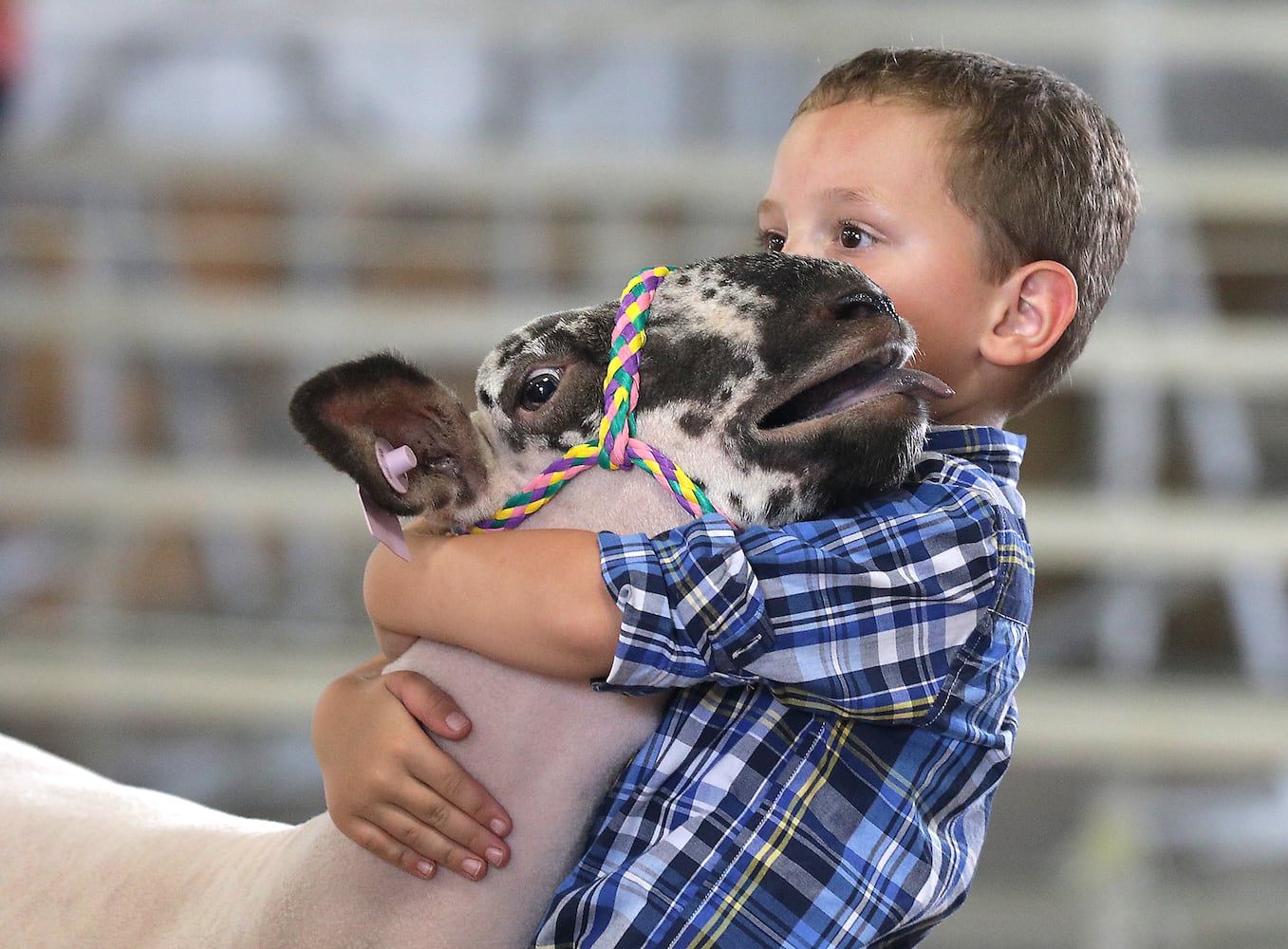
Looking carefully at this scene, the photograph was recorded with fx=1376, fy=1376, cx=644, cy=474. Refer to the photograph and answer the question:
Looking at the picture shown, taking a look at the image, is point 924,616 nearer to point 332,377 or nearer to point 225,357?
point 332,377

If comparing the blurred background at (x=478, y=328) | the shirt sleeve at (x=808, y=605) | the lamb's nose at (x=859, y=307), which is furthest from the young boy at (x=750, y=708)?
the blurred background at (x=478, y=328)

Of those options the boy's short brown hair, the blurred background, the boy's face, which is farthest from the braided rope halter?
the blurred background

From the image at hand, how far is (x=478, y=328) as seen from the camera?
3.61 m

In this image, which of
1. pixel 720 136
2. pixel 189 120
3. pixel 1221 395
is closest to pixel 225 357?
pixel 189 120

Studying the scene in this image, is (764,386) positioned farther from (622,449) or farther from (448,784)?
(448,784)

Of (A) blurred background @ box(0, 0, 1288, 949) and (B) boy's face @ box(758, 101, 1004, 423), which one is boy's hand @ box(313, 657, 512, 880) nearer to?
(B) boy's face @ box(758, 101, 1004, 423)

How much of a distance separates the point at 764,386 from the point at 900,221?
267 millimetres

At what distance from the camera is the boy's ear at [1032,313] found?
1.06 metres

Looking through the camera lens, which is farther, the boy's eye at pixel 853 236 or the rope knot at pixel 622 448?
the boy's eye at pixel 853 236

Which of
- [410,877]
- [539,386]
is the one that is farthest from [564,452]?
[410,877]

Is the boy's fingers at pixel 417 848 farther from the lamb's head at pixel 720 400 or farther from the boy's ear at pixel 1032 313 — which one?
the boy's ear at pixel 1032 313

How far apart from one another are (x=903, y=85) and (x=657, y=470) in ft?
1.41

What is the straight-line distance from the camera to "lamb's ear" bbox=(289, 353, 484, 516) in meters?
0.83

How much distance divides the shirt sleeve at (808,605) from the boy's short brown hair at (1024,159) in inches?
12.3
